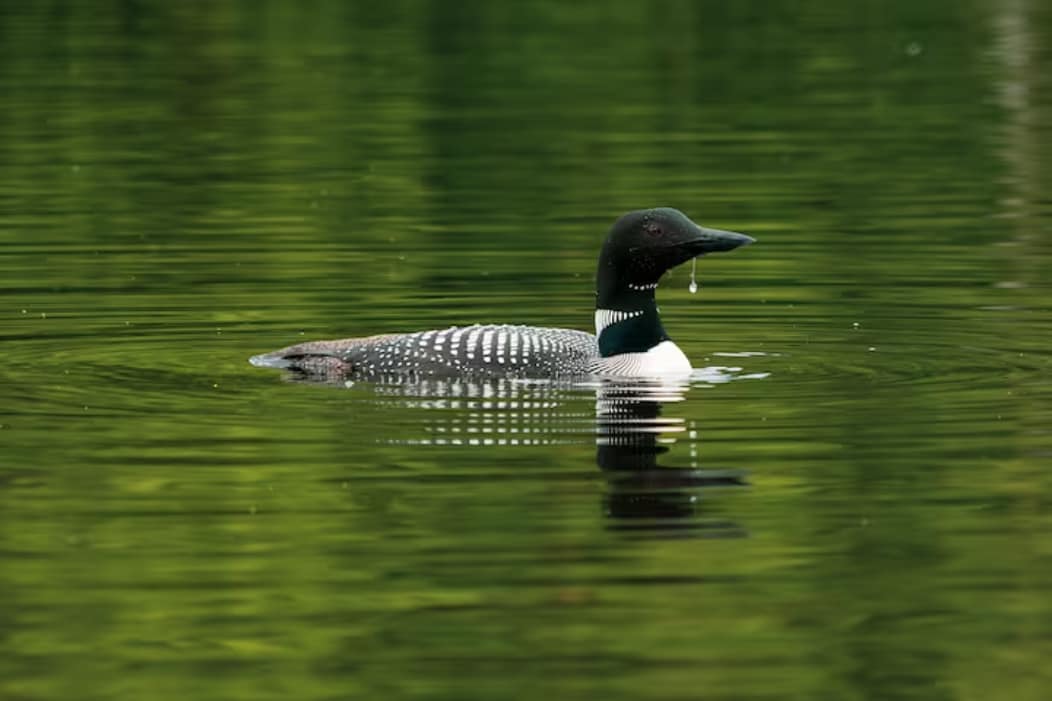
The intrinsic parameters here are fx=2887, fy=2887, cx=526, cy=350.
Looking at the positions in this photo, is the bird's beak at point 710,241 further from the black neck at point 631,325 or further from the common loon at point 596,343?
the black neck at point 631,325

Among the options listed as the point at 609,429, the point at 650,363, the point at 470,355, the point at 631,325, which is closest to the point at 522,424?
the point at 609,429

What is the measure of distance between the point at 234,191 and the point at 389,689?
41.9 feet

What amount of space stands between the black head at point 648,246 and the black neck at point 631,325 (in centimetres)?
3

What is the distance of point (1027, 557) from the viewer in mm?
8164

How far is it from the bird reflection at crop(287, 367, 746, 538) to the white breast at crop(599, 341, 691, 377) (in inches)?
2.9

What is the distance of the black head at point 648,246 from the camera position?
11.5 meters

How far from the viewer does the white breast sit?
37.6 ft

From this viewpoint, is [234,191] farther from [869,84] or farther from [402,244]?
[869,84]

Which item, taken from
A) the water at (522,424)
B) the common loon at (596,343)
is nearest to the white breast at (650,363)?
the common loon at (596,343)

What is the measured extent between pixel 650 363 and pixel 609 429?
47.7 inches

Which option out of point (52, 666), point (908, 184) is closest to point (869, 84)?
point (908, 184)

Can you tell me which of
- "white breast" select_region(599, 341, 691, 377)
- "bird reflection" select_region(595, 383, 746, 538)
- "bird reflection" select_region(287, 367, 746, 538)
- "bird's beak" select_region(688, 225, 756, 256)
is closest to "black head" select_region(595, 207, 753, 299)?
"bird's beak" select_region(688, 225, 756, 256)

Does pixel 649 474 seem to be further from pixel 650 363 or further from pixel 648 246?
pixel 648 246

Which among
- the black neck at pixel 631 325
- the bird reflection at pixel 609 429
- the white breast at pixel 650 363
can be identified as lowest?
the bird reflection at pixel 609 429
